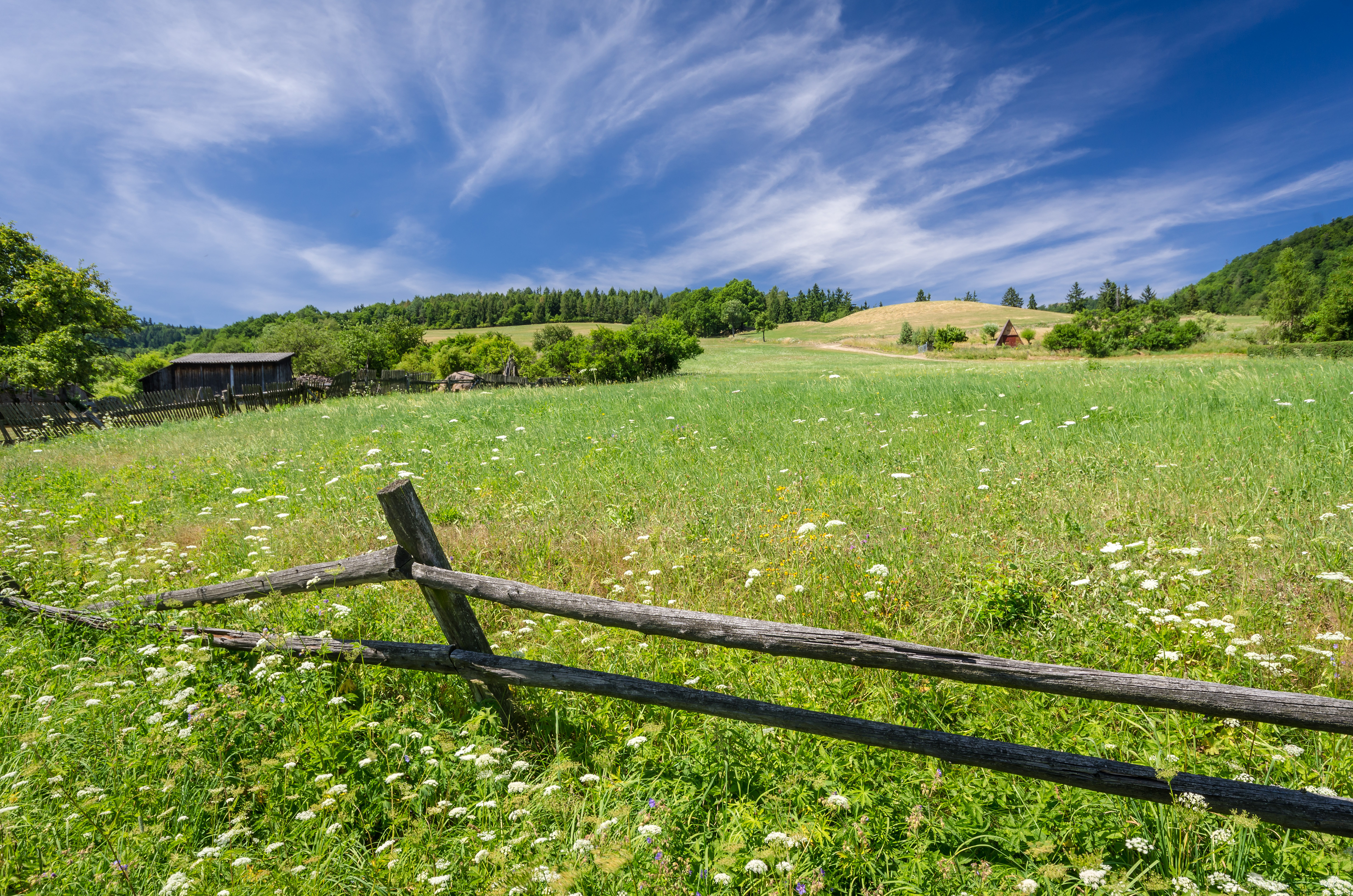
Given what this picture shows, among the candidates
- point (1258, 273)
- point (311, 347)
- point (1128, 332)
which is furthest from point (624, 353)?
point (1258, 273)

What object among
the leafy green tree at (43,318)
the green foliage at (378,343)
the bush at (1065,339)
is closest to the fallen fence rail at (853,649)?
the leafy green tree at (43,318)

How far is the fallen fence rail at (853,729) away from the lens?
183 cm

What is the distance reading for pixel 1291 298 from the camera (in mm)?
60688

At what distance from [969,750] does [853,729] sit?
1.45ft

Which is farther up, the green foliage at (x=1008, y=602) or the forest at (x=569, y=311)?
the forest at (x=569, y=311)

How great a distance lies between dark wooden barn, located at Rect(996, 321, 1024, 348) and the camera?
6625 centimetres

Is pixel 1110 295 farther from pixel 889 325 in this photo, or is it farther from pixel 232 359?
pixel 232 359

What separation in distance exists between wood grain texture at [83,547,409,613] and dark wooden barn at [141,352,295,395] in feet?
167

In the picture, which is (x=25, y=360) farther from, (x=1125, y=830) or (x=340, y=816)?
(x=1125, y=830)

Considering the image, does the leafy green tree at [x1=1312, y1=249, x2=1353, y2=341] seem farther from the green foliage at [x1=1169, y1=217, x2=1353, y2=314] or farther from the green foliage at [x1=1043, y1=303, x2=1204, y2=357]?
the green foliage at [x1=1169, y1=217, x2=1353, y2=314]

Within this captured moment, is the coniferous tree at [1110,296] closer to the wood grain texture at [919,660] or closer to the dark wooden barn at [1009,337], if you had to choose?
the dark wooden barn at [1009,337]

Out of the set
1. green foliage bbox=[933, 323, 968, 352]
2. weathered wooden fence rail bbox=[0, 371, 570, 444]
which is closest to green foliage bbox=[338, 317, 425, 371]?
weathered wooden fence rail bbox=[0, 371, 570, 444]

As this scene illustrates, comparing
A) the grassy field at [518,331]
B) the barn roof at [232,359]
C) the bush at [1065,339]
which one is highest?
the grassy field at [518,331]

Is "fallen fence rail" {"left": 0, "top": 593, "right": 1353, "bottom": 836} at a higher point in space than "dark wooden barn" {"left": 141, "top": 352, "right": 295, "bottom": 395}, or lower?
lower
